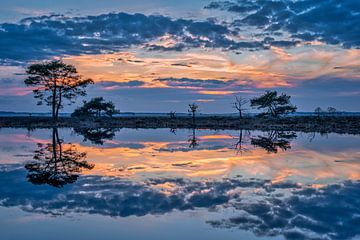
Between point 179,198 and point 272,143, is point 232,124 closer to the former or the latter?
point 272,143

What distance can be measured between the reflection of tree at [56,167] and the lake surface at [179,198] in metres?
0.05

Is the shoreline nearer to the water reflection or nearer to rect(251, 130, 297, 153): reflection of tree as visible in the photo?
rect(251, 130, 297, 153): reflection of tree

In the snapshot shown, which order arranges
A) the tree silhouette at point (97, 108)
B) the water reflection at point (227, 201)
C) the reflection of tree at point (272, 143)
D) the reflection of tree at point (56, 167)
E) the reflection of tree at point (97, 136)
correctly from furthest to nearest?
the tree silhouette at point (97, 108) < the reflection of tree at point (97, 136) < the reflection of tree at point (272, 143) < the reflection of tree at point (56, 167) < the water reflection at point (227, 201)

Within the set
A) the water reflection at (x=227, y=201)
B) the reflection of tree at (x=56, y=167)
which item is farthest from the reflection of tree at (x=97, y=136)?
the water reflection at (x=227, y=201)

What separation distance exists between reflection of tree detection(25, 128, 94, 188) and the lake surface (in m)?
0.05

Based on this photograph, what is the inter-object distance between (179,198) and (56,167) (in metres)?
8.83

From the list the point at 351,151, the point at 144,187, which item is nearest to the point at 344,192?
the point at 144,187

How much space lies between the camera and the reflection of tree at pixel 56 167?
54.0ft

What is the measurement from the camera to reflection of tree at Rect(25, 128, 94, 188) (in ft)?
54.0

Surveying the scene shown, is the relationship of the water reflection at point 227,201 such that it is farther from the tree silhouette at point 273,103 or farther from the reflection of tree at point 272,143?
the tree silhouette at point 273,103

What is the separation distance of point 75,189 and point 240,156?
12667 millimetres

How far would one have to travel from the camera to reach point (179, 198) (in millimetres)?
13305

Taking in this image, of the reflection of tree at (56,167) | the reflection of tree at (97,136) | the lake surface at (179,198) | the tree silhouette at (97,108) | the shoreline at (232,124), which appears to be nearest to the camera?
the lake surface at (179,198)

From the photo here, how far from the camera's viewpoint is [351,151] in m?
27.8
